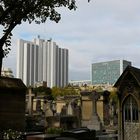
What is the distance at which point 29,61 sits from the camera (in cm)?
13325

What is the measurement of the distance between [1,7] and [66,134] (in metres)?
5.14

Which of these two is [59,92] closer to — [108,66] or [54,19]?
[54,19]

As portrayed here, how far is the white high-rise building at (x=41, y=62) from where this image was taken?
13185 cm

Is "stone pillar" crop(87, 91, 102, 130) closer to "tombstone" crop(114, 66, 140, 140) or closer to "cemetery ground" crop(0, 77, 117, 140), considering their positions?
"cemetery ground" crop(0, 77, 117, 140)

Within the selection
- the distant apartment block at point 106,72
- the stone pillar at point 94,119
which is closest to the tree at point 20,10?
the stone pillar at point 94,119

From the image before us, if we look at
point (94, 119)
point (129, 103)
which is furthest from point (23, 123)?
point (94, 119)

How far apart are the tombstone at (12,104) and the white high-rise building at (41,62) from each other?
4452 inches

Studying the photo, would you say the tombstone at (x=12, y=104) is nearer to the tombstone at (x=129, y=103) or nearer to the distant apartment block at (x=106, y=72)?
the tombstone at (x=129, y=103)

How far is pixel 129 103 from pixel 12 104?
6072 mm

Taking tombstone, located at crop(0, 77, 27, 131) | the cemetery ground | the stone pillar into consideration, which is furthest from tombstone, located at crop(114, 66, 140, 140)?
the stone pillar

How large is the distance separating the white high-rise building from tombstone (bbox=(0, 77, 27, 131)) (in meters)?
113

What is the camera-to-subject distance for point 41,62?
141 metres

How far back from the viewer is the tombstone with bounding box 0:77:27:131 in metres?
15.8

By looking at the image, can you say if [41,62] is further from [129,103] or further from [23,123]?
[129,103]
